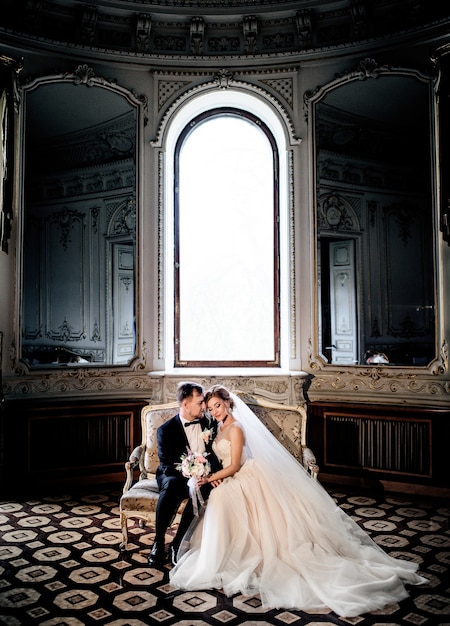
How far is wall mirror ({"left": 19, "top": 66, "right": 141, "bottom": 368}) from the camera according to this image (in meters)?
5.46

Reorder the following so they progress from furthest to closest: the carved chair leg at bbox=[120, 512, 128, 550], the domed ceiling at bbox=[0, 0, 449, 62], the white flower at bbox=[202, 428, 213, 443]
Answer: the domed ceiling at bbox=[0, 0, 449, 62], the white flower at bbox=[202, 428, 213, 443], the carved chair leg at bbox=[120, 512, 128, 550]

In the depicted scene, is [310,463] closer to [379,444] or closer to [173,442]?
[173,442]

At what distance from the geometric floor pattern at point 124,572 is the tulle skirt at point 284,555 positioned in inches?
2.8

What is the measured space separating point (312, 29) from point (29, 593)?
5262 mm

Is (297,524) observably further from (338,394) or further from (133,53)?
(133,53)

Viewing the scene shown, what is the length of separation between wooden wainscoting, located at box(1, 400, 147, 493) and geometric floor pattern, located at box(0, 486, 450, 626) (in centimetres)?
30

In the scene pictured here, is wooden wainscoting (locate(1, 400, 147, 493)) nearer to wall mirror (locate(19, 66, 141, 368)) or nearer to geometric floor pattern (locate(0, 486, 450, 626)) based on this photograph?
geometric floor pattern (locate(0, 486, 450, 626))

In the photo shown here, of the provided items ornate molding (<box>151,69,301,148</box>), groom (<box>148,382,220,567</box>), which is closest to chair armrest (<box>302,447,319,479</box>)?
groom (<box>148,382,220,567</box>)

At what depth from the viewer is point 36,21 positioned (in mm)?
5484

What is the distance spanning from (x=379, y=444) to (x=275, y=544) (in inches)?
86.3

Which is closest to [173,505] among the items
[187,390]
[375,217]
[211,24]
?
[187,390]

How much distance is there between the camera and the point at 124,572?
3543 mm

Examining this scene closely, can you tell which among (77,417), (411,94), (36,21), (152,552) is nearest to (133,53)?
(36,21)

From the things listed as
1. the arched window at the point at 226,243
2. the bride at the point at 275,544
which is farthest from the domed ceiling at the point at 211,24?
the bride at the point at 275,544
